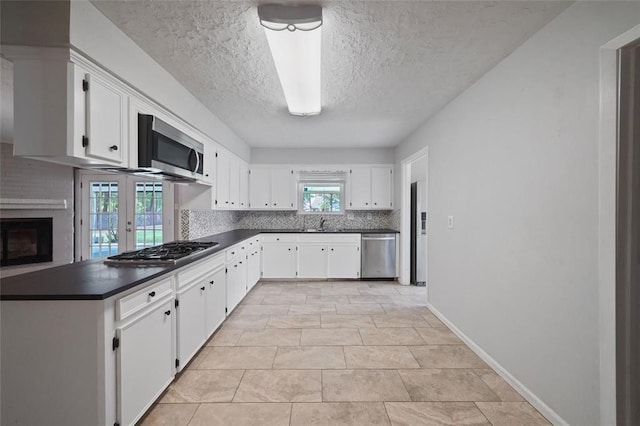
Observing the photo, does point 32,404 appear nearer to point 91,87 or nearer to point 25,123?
point 25,123

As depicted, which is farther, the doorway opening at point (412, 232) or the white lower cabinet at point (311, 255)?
the white lower cabinet at point (311, 255)

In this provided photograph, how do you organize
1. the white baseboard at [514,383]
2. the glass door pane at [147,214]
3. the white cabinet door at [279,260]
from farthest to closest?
the white cabinet door at [279,260], the glass door pane at [147,214], the white baseboard at [514,383]

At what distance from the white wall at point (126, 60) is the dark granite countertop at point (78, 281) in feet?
4.25

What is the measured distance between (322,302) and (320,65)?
3.06m

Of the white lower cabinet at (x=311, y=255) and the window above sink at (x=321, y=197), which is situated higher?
the window above sink at (x=321, y=197)

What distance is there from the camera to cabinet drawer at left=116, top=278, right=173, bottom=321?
155cm

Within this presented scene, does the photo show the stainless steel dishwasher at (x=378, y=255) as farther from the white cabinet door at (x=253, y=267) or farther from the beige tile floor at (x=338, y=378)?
the white cabinet door at (x=253, y=267)

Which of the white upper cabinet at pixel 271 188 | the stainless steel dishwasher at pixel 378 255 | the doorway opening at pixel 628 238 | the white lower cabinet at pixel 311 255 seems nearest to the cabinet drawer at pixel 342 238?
the white lower cabinet at pixel 311 255

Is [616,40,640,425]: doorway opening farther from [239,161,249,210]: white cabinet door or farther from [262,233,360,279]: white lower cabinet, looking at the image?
[239,161,249,210]: white cabinet door

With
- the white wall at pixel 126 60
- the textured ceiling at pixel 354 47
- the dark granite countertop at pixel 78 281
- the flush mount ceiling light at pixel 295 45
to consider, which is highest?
the textured ceiling at pixel 354 47

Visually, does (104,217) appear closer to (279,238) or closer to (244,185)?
(244,185)

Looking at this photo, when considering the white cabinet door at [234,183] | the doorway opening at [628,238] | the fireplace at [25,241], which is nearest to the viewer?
the doorway opening at [628,238]

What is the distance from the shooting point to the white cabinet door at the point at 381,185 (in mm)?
→ 5641

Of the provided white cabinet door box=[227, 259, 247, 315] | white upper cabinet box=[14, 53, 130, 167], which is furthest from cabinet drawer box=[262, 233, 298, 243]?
white upper cabinet box=[14, 53, 130, 167]
